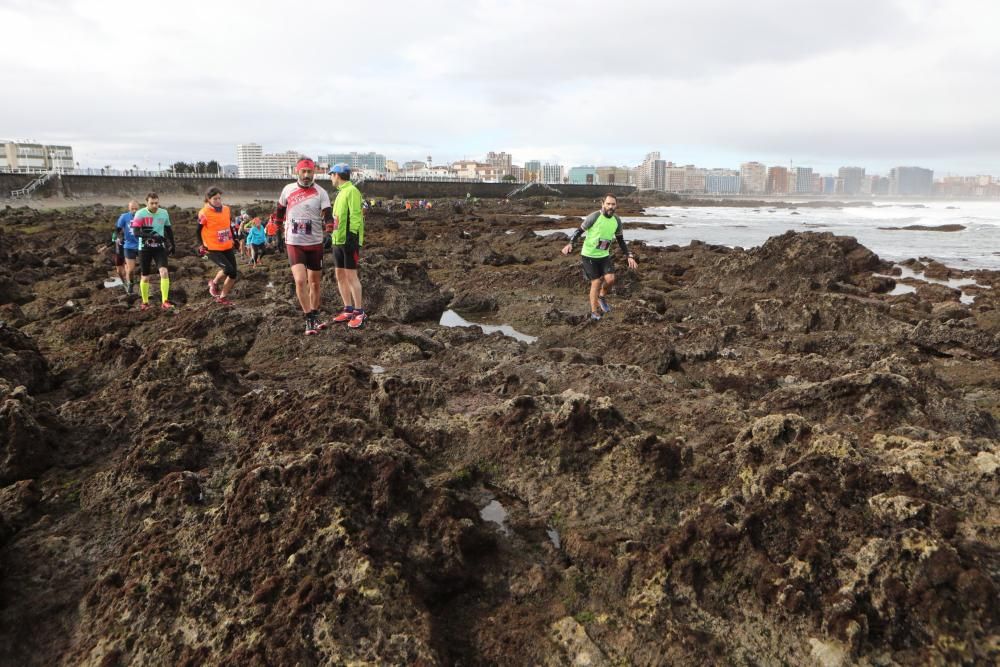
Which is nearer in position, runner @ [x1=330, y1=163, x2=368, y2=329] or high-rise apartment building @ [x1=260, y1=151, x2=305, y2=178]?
runner @ [x1=330, y1=163, x2=368, y2=329]

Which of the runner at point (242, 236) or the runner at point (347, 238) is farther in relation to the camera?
the runner at point (242, 236)

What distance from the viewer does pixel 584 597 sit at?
288cm

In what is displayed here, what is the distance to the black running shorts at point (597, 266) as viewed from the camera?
9133 millimetres

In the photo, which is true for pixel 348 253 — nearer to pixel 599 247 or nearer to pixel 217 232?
pixel 217 232

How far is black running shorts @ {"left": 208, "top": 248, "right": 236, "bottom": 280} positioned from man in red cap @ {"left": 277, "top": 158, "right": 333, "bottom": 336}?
2.40 meters

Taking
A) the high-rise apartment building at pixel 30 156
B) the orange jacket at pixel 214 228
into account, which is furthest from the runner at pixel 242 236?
the high-rise apartment building at pixel 30 156

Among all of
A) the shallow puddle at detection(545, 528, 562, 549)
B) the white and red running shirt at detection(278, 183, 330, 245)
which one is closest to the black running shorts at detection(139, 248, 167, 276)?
the white and red running shirt at detection(278, 183, 330, 245)

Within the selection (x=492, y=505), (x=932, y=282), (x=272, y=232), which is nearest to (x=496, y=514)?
(x=492, y=505)

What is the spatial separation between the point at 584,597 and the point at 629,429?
4.69 feet

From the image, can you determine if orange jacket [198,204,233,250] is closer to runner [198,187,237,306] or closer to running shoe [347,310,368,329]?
runner [198,187,237,306]

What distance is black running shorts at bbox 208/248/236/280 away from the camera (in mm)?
9109

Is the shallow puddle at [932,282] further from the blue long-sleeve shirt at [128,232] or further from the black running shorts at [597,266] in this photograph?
the blue long-sleeve shirt at [128,232]

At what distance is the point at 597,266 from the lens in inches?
360

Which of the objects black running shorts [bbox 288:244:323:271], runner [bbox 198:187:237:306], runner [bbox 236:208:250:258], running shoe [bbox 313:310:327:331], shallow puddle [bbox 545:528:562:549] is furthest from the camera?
runner [bbox 236:208:250:258]
